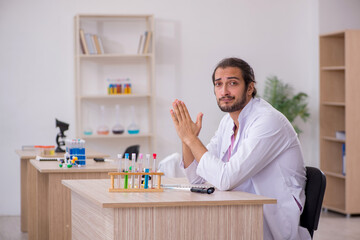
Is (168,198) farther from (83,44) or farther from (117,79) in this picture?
(117,79)

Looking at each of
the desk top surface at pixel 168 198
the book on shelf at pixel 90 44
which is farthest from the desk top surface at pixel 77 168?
the book on shelf at pixel 90 44

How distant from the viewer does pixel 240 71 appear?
107 inches

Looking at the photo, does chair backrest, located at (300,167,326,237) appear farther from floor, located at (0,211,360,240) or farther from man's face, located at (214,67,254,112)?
floor, located at (0,211,360,240)

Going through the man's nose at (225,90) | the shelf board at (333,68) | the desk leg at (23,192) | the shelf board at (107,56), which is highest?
the shelf board at (107,56)

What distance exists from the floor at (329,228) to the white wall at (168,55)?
51 cm

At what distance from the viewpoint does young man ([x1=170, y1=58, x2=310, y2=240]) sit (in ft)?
8.02

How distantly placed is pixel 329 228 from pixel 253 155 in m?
3.27

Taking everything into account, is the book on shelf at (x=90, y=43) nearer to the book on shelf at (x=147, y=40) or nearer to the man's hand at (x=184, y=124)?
the book on shelf at (x=147, y=40)

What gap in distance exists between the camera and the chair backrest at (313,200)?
2.49 meters

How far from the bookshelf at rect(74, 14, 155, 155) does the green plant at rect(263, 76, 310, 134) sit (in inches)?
52.6

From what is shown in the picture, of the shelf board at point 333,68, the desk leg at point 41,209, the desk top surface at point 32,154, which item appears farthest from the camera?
the shelf board at point 333,68

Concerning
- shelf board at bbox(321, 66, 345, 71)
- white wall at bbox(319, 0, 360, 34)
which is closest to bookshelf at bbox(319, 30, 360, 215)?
shelf board at bbox(321, 66, 345, 71)

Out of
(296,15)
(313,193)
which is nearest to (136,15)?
(296,15)

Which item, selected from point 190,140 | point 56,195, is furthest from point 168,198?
point 56,195
